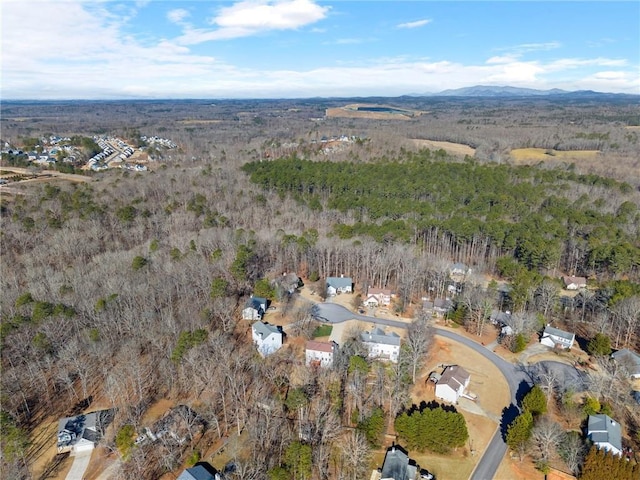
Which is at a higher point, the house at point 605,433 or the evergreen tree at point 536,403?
the evergreen tree at point 536,403

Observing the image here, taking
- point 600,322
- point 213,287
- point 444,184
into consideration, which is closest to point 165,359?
point 213,287

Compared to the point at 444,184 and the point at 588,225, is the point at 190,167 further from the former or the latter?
the point at 588,225

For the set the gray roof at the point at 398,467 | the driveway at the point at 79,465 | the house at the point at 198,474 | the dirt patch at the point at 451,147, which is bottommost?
the driveway at the point at 79,465

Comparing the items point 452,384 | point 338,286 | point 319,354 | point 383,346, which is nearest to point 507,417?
point 452,384

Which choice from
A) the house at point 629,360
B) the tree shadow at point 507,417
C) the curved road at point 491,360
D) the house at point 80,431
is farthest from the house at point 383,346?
the house at point 80,431

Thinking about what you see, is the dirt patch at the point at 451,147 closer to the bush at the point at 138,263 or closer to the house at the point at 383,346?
the house at the point at 383,346
